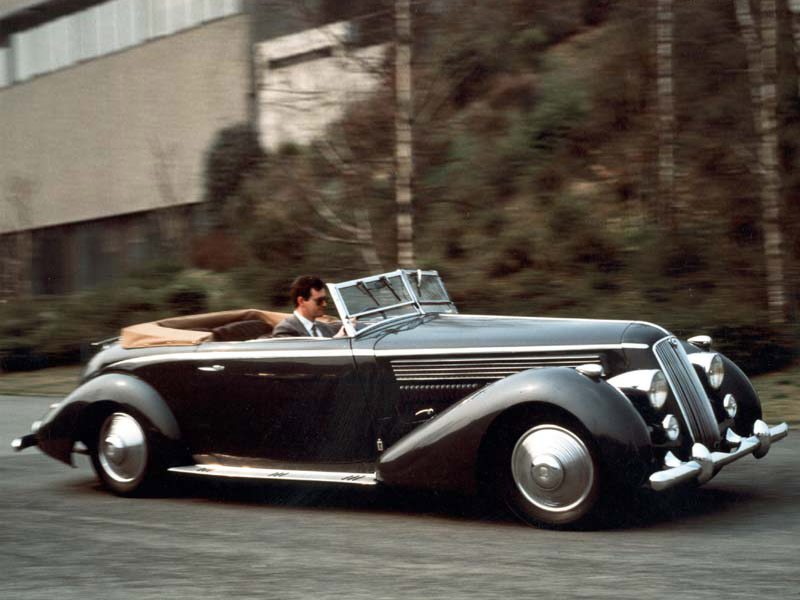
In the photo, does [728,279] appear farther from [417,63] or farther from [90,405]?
[90,405]

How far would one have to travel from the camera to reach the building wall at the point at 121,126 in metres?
27.3

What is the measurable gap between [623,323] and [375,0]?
12112mm

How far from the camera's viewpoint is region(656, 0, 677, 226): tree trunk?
16.3 m

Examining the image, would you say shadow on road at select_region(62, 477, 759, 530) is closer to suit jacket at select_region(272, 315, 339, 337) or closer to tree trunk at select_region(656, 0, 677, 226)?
suit jacket at select_region(272, 315, 339, 337)

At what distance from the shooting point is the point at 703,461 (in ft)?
20.0

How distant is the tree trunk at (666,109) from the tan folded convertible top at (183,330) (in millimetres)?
9114

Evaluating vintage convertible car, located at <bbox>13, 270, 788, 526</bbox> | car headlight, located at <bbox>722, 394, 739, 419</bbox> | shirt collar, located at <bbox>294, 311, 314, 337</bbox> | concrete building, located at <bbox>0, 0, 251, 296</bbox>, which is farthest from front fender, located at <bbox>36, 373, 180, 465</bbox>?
concrete building, located at <bbox>0, 0, 251, 296</bbox>

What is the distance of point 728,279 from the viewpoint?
15.0 m

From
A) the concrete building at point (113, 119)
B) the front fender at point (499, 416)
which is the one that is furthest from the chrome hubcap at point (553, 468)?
the concrete building at point (113, 119)

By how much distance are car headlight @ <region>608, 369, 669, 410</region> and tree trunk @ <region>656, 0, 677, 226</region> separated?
10194 millimetres

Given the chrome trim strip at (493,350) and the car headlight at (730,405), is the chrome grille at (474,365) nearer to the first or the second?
the chrome trim strip at (493,350)

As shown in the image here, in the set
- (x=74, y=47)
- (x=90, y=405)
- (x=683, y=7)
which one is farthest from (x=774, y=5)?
(x=74, y=47)

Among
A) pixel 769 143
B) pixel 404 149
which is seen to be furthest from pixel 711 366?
pixel 404 149

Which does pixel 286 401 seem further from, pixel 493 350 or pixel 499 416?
pixel 499 416
